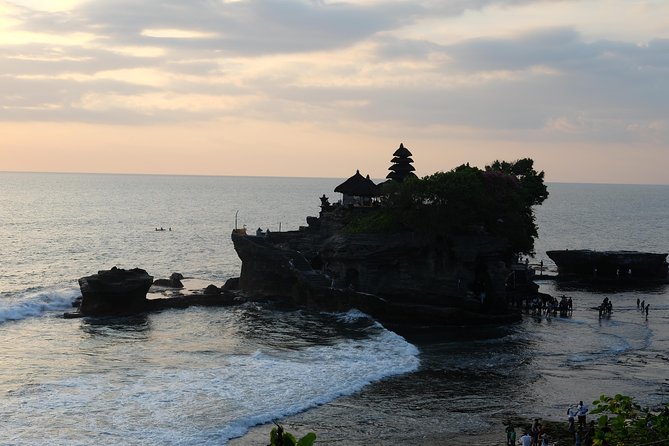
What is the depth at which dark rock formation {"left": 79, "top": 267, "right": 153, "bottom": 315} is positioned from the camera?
56219 millimetres

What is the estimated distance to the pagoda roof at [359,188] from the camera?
64438 millimetres

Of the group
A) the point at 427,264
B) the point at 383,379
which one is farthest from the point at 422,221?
the point at 383,379

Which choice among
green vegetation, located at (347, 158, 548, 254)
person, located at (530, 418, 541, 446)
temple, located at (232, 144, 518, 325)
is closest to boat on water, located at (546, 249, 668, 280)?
green vegetation, located at (347, 158, 548, 254)

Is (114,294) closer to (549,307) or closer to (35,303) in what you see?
(35,303)

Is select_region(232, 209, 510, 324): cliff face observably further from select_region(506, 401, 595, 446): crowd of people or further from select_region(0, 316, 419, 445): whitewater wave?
select_region(506, 401, 595, 446): crowd of people

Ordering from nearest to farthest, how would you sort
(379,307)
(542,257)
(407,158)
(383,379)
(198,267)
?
(383,379) < (379,307) < (407,158) < (198,267) < (542,257)

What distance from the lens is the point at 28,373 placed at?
39.8 m

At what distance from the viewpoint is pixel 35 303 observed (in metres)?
60.6

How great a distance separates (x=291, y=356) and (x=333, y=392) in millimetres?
7551

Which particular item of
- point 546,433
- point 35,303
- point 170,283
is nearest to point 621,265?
point 170,283

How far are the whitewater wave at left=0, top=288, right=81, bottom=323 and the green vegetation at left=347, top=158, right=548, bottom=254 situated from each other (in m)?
23.5

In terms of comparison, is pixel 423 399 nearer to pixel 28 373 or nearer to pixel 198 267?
pixel 28 373

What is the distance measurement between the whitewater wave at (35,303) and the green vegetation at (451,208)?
23549 millimetres

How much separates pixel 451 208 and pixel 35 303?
1274 inches
